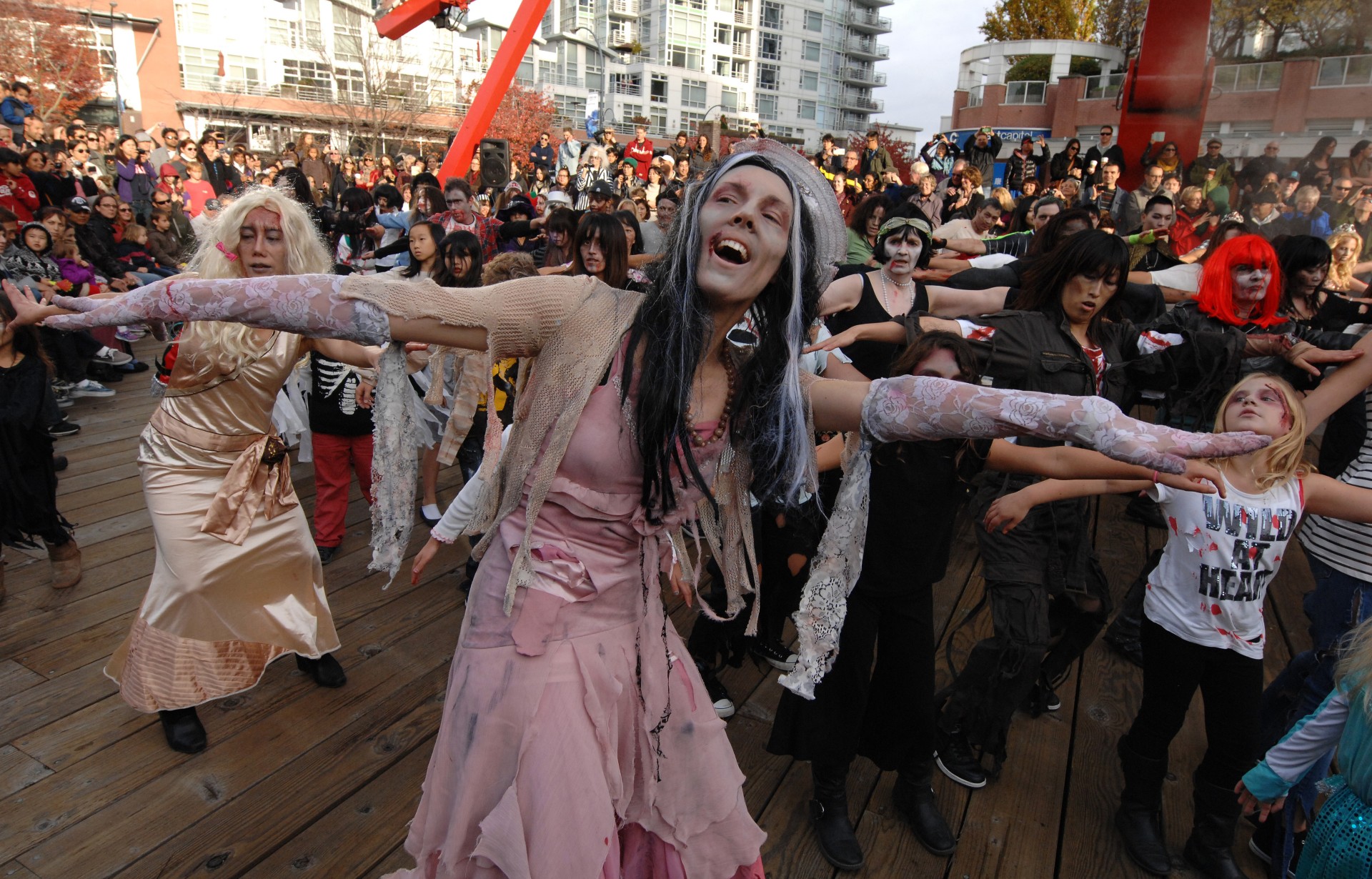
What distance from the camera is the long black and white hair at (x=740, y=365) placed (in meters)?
1.51

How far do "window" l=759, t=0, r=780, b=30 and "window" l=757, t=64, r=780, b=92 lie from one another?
3475mm

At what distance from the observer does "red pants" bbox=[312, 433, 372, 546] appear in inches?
176

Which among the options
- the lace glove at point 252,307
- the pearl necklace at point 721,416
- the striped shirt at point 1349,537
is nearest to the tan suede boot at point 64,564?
the lace glove at point 252,307

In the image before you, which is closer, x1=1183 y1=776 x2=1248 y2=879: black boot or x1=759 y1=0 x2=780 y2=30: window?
x1=1183 y1=776 x2=1248 y2=879: black boot

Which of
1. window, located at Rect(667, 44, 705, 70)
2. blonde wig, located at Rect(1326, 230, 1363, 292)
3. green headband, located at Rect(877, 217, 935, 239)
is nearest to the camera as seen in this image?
green headband, located at Rect(877, 217, 935, 239)

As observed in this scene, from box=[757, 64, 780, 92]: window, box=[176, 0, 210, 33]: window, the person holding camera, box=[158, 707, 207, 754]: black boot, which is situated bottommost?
box=[158, 707, 207, 754]: black boot

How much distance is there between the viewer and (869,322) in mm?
3615

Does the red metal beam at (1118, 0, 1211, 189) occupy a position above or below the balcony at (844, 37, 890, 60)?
below

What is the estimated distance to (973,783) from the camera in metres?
2.87

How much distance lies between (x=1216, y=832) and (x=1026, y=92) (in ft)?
108

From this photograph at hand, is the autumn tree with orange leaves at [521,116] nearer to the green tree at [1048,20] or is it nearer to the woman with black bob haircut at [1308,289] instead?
the green tree at [1048,20]

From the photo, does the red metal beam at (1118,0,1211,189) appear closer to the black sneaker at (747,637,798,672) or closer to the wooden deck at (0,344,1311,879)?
the wooden deck at (0,344,1311,879)

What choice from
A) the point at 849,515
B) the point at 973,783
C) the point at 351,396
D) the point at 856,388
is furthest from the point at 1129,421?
the point at 351,396

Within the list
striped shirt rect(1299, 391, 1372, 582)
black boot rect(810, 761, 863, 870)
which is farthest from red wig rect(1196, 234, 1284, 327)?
black boot rect(810, 761, 863, 870)
